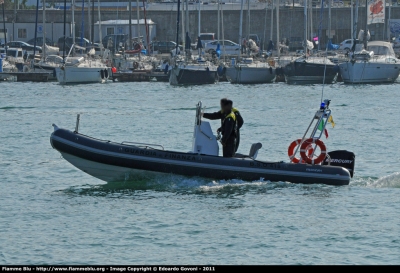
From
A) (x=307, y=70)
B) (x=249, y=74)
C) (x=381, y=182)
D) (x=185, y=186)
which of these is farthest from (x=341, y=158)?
(x=249, y=74)

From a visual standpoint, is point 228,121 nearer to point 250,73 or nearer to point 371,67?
point 371,67

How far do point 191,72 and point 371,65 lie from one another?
34.2ft

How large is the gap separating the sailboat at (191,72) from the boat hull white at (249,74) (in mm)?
1047

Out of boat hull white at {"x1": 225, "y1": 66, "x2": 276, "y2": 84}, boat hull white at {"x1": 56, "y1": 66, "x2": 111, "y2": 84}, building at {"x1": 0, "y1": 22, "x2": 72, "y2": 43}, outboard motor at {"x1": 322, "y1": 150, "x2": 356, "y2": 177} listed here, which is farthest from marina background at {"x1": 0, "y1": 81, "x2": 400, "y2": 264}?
building at {"x1": 0, "y1": 22, "x2": 72, "y2": 43}

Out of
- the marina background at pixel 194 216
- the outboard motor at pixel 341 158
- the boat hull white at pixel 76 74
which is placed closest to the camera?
the marina background at pixel 194 216

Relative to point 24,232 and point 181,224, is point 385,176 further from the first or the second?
point 24,232

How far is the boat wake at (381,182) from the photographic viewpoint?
19.2 m

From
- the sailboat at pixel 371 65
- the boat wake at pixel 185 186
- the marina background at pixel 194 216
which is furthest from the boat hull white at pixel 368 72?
the boat wake at pixel 185 186

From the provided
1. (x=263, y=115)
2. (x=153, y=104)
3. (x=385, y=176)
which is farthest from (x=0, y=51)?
(x=385, y=176)

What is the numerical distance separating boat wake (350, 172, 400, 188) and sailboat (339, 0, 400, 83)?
3614cm

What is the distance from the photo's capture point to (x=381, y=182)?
19.3 meters

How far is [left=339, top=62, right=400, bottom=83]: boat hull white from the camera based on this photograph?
182 ft

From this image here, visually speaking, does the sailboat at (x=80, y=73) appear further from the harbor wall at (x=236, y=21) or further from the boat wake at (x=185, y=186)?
the boat wake at (x=185, y=186)

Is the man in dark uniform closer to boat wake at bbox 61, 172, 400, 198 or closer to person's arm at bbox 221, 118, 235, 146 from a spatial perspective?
person's arm at bbox 221, 118, 235, 146
